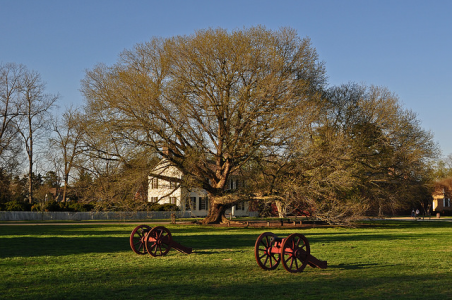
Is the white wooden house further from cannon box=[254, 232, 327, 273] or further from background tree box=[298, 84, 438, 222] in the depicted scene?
cannon box=[254, 232, 327, 273]

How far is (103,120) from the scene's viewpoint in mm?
29328

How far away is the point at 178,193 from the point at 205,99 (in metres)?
25.3

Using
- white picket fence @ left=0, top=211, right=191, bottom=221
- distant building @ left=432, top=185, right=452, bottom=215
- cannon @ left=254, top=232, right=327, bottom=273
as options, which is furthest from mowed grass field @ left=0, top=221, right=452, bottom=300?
→ distant building @ left=432, top=185, right=452, bottom=215

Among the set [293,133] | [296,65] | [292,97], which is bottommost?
[293,133]

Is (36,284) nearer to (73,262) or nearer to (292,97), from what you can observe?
(73,262)

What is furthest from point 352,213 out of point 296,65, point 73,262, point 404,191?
point 73,262

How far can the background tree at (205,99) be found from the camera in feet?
A: 96.0

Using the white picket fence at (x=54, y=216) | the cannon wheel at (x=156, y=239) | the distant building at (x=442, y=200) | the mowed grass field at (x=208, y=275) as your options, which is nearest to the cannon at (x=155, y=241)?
the cannon wheel at (x=156, y=239)

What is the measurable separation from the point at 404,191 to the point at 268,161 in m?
13.9

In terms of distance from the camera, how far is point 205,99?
100 feet

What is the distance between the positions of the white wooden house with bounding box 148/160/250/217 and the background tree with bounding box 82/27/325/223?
1.34 meters

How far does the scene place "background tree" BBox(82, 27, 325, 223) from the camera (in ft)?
96.0

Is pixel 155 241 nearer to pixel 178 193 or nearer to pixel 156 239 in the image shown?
pixel 156 239

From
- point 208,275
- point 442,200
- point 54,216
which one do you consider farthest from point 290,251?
point 442,200
